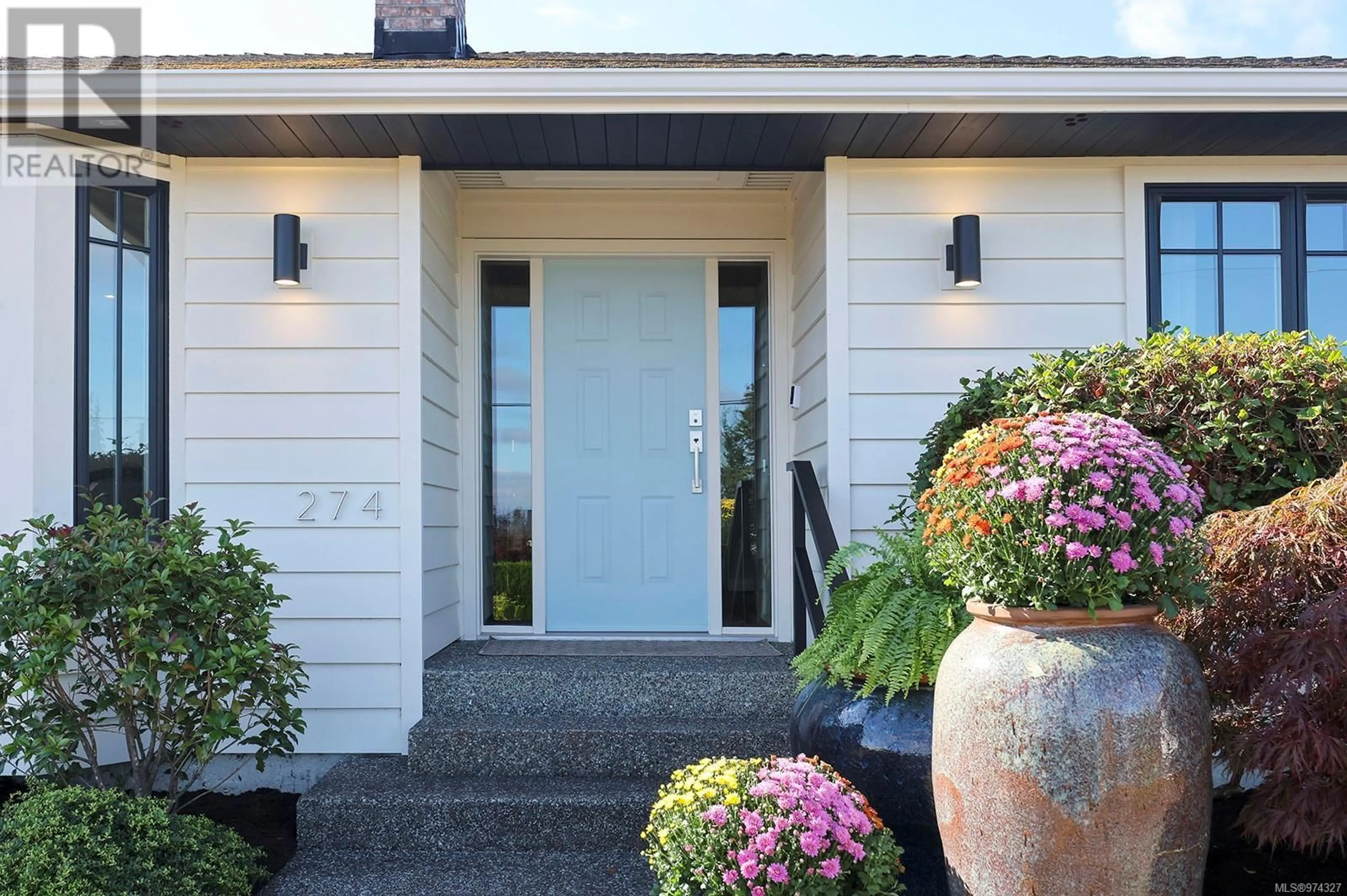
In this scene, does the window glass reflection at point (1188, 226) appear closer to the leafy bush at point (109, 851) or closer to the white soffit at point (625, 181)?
the white soffit at point (625, 181)

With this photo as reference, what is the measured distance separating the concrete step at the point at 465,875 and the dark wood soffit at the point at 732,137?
239 cm

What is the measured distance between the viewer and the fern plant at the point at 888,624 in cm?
236

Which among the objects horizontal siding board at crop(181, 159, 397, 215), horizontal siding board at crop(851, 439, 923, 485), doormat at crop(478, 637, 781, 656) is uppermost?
horizontal siding board at crop(181, 159, 397, 215)

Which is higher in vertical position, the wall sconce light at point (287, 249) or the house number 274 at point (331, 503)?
the wall sconce light at point (287, 249)

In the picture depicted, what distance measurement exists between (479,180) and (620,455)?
1.37 m

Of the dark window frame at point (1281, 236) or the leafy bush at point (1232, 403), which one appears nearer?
the leafy bush at point (1232, 403)

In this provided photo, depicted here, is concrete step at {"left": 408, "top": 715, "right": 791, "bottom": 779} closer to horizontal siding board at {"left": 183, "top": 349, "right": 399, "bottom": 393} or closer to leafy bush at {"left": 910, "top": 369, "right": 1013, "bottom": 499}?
leafy bush at {"left": 910, "top": 369, "right": 1013, "bottom": 499}

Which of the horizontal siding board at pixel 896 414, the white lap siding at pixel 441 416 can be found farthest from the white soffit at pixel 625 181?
the horizontal siding board at pixel 896 414

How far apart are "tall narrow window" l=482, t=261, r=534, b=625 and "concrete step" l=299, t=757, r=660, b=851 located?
140cm

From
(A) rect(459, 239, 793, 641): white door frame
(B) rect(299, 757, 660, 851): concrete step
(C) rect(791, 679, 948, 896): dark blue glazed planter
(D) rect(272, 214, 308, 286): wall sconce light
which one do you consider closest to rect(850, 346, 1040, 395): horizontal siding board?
(A) rect(459, 239, 793, 641): white door frame

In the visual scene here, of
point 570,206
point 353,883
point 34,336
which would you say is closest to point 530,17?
point 570,206

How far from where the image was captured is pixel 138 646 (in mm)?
2736

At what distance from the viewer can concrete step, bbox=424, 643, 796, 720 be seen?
3.46 m

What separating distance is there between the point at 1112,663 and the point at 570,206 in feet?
10.6
